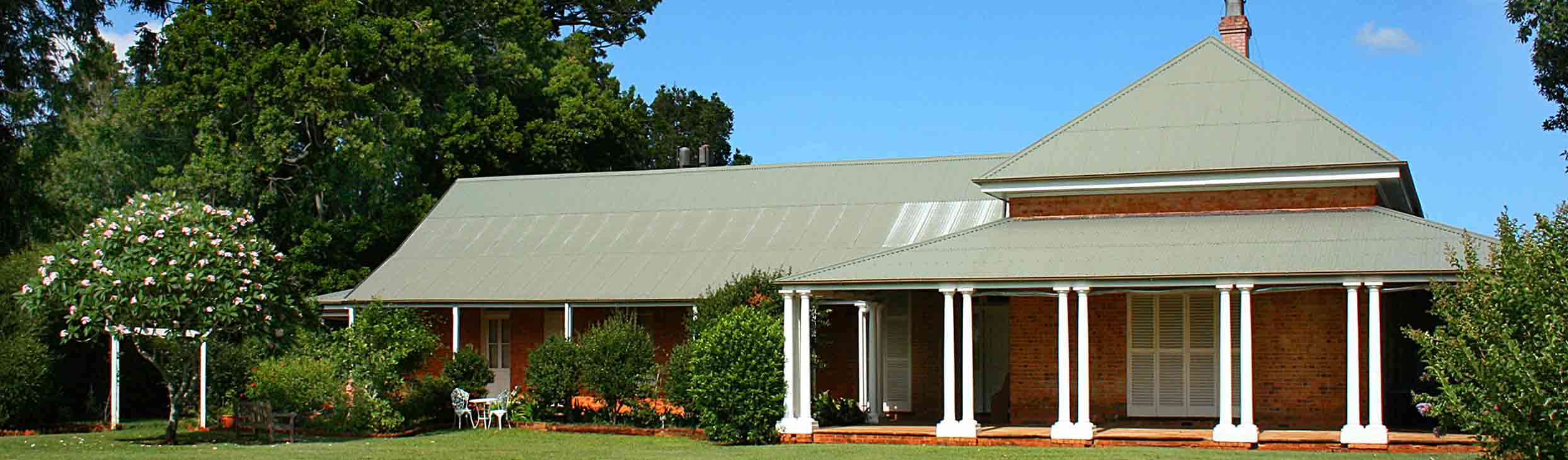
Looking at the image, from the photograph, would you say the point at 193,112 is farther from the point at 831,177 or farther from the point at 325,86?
the point at 831,177

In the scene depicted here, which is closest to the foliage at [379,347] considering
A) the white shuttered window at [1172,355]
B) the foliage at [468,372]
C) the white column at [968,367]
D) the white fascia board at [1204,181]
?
the foliage at [468,372]

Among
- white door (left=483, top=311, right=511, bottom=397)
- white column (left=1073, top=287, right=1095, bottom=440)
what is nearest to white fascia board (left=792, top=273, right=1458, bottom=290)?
white column (left=1073, top=287, right=1095, bottom=440)

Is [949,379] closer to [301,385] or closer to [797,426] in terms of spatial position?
[797,426]

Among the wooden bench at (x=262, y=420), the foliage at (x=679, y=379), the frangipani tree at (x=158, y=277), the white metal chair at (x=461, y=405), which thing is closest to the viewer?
the frangipani tree at (x=158, y=277)

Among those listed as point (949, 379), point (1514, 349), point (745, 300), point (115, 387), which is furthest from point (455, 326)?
point (1514, 349)

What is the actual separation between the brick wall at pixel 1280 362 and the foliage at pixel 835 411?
2.47 metres

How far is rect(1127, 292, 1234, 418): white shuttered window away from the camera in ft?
75.2

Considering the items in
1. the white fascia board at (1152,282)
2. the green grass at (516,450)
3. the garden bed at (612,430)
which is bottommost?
the garden bed at (612,430)

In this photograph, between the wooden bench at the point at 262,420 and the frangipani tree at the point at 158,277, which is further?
the wooden bench at the point at 262,420

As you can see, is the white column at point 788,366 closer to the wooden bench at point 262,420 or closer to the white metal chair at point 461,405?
the white metal chair at point 461,405

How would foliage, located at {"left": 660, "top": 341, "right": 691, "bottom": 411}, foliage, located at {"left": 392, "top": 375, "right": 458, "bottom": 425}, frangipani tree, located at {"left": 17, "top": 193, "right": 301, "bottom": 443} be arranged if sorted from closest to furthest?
frangipani tree, located at {"left": 17, "top": 193, "right": 301, "bottom": 443}, foliage, located at {"left": 660, "top": 341, "right": 691, "bottom": 411}, foliage, located at {"left": 392, "top": 375, "right": 458, "bottom": 425}

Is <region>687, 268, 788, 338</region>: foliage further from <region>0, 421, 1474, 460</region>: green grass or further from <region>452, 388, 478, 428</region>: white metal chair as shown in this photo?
<region>452, 388, 478, 428</region>: white metal chair

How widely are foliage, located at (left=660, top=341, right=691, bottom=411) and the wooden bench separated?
5373 millimetres

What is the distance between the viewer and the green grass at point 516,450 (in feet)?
63.3
